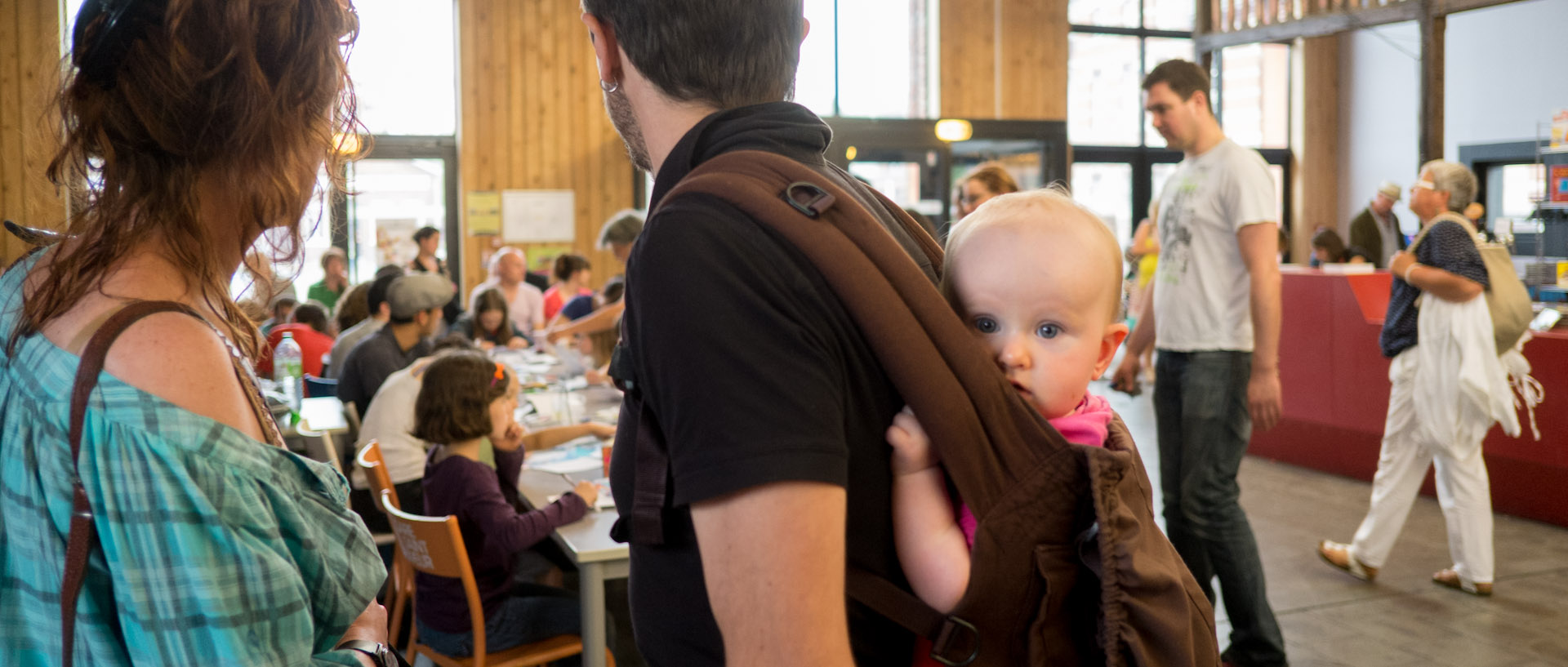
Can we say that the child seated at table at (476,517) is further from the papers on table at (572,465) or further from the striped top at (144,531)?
the striped top at (144,531)

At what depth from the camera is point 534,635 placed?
3.09 metres

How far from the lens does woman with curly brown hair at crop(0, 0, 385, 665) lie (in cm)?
100

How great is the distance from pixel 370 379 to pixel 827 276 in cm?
444

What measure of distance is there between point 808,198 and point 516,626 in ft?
8.02

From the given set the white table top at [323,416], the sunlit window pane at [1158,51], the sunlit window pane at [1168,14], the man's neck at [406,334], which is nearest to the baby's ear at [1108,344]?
the white table top at [323,416]

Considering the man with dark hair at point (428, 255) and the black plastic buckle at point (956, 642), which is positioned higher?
the man with dark hair at point (428, 255)

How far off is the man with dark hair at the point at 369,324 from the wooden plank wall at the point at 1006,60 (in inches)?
334

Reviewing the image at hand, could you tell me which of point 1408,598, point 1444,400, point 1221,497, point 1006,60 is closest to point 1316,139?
point 1006,60

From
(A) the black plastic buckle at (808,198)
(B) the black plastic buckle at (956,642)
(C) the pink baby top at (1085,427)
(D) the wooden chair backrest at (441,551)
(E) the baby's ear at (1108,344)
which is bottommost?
(D) the wooden chair backrest at (441,551)

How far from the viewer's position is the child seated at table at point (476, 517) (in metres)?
A: 3.04

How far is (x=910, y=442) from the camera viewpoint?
0.97 meters

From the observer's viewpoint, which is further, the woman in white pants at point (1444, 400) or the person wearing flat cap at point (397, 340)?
the person wearing flat cap at point (397, 340)

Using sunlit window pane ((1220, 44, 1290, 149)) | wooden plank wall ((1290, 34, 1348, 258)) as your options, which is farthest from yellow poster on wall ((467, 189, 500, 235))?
wooden plank wall ((1290, 34, 1348, 258))

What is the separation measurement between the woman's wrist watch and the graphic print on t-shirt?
Answer: 9.61ft
